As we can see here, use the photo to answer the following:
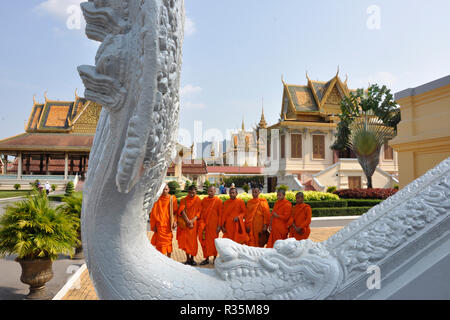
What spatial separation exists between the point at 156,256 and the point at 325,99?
2485cm

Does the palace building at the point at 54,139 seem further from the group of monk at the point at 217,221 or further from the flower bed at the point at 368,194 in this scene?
the group of monk at the point at 217,221

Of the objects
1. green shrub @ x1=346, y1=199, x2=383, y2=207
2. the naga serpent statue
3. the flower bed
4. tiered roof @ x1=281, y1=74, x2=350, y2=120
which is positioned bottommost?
green shrub @ x1=346, y1=199, x2=383, y2=207

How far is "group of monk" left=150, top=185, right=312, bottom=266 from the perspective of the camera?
4980 millimetres

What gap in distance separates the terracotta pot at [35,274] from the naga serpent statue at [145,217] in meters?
3.23

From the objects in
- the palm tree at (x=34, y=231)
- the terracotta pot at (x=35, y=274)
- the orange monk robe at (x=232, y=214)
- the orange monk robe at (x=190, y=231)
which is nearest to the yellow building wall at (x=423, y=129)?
the orange monk robe at (x=232, y=214)

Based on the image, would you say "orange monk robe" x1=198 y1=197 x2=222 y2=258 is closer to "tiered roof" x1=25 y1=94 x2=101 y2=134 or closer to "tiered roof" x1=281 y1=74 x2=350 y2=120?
"tiered roof" x1=281 y1=74 x2=350 y2=120

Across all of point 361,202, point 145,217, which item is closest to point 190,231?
point 145,217

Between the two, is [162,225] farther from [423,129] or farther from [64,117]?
[64,117]

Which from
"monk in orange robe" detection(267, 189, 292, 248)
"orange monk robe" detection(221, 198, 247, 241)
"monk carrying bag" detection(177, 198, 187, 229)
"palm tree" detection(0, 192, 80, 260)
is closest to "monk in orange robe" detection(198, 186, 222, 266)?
"orange monk robe" detection(221, 198, 247, 241)

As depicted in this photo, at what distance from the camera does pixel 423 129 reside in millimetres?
4527

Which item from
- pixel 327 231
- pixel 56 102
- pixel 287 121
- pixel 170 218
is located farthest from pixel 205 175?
pixel 170 218

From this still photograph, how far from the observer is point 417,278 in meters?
1.04

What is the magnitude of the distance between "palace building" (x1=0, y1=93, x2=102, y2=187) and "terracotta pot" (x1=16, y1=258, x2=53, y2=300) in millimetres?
20425

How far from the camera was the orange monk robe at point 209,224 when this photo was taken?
529 cm
